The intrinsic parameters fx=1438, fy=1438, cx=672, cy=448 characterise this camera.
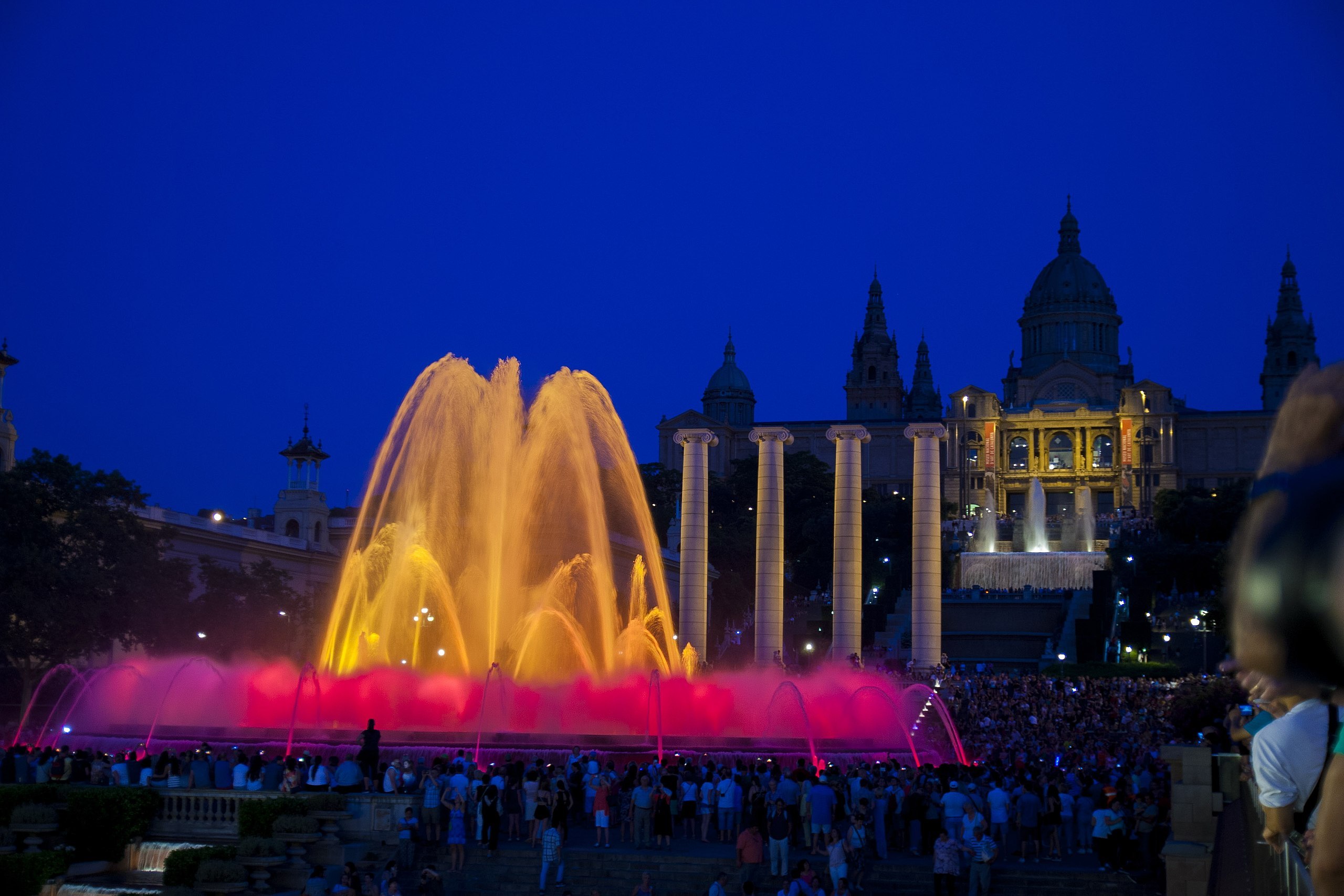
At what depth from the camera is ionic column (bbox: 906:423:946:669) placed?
57.1 m

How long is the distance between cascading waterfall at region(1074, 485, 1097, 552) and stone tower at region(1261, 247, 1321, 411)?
3389 cm

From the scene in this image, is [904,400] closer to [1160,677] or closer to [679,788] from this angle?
[1160,677]

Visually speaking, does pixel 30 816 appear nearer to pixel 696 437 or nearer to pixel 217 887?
pixel 217 887

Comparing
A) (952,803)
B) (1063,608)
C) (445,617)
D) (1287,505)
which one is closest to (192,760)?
(952,803)

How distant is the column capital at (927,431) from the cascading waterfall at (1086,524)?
200ft

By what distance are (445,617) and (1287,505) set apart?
4127 centimetres

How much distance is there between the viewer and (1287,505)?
2.21m

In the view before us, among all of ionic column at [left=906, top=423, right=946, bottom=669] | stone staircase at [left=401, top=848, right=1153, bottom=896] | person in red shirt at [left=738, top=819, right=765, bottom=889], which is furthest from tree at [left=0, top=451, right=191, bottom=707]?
person in red shirt at [left=738, top=819, right=765, bottom=889]

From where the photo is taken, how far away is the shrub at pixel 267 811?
858 inches

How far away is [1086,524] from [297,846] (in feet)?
367

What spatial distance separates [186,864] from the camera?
2038 centimetres

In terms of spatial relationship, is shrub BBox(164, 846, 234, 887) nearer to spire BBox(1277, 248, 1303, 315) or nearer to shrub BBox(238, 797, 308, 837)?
shrub BBox(238, 797, 308, 837)

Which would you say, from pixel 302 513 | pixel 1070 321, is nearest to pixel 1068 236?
pixel 1070 321

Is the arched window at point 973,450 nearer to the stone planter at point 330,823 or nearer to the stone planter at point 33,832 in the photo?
the stone planter at point 330,823
